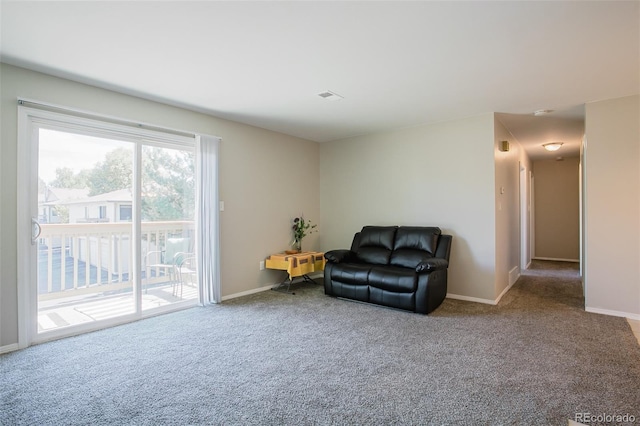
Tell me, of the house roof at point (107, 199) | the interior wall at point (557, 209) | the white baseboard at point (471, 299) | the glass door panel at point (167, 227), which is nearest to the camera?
the house roof at point (107, 199)

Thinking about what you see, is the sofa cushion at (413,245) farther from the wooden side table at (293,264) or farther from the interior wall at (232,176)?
the interior wall at (232,176)

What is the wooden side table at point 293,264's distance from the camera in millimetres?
4750

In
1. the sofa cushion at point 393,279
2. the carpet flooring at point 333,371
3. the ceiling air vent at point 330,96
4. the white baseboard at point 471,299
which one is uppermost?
the ceiling air vent at point 330,96

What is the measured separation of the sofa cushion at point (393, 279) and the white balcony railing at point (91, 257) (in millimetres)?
2506

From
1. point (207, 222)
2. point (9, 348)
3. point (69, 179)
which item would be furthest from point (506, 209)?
point (9, 348)

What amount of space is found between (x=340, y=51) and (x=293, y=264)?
3.00 metres

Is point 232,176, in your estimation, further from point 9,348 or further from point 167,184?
point 9,348

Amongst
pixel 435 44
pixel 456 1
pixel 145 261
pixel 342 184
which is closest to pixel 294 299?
pixel 145 261

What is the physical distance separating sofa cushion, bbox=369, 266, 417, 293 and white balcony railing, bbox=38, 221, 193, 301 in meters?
2.51

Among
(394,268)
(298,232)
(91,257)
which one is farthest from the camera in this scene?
(298,232)

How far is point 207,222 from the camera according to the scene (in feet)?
13.6

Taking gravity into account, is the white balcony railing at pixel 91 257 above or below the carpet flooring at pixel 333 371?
above

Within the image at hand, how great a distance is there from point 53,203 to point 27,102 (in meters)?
0.90

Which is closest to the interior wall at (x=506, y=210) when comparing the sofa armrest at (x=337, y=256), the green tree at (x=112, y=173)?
the sofa armrest at (x=337, y=256)
